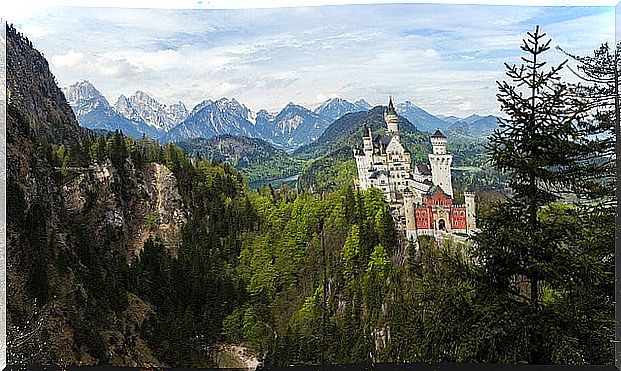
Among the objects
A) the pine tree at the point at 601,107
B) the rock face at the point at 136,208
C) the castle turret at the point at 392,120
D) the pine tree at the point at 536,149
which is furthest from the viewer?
the rock face at the point at 136,208

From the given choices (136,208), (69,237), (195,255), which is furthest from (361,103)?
(69,237)

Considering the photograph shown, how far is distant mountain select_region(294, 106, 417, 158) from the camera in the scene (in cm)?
450

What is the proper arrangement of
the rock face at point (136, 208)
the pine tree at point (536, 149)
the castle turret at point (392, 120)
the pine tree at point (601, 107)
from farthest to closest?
1. the rock face at point (136, 208)
2. the castle turret at point (392, 120)
3. the pine tree at point (601, 107)
4. the pine tree at point (536, 149)

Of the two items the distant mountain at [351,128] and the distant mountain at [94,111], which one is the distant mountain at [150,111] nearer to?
the distant mountain at [94,111]

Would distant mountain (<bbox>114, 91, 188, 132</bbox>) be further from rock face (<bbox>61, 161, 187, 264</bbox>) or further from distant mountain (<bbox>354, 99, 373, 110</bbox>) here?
distant mountain (<bbox>354, 99, 373, 110</bbox>)

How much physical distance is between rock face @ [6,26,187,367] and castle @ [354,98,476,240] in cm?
123

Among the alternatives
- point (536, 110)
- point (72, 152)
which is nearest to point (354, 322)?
point (536, 110)

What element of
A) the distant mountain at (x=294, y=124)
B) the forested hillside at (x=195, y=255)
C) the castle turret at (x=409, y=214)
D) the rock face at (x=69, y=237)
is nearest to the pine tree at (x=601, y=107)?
the forested hillside at (x=195, y=255)

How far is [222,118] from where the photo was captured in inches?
180

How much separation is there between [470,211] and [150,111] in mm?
2053

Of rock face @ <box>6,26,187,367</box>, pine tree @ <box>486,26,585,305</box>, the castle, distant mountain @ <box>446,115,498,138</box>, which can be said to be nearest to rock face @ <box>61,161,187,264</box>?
rock face @ <box>6,26,187,367</box>

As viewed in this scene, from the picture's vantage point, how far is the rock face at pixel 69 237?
14.9 ft

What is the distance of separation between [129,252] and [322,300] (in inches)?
49.2

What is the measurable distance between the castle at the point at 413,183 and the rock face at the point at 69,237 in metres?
1.23
